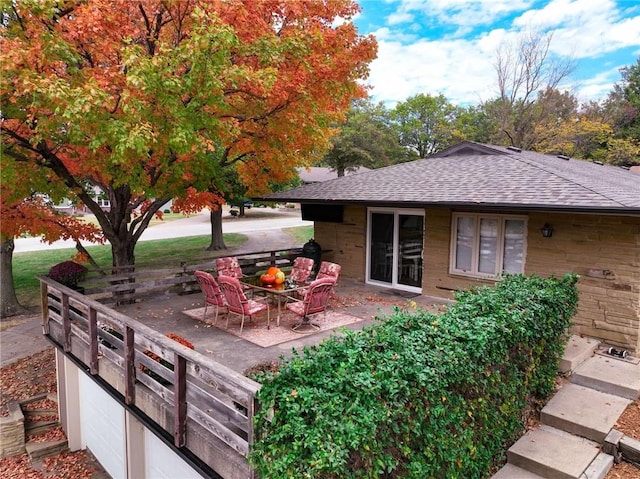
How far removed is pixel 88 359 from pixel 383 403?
4721 mm

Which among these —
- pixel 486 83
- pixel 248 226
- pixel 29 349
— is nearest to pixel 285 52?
pixel 29 349

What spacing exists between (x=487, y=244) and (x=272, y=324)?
4.84 meters

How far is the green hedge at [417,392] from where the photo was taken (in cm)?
251

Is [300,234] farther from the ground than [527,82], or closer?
closer

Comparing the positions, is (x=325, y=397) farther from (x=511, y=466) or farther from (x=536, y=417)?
(x=536, y=417)

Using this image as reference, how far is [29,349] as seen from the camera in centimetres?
921

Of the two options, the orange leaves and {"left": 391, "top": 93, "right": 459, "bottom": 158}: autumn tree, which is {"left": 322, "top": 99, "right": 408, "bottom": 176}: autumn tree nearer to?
{"left": 391, "top": 93, "right": 459, "bottom": 158}: autumn tree

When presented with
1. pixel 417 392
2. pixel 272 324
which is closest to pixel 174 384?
Result: pixel 417 392

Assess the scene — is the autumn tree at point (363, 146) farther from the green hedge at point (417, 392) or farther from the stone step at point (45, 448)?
the green hedge at point (417, 392)

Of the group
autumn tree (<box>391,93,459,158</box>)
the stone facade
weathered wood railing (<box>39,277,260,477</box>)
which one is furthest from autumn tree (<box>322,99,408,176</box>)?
weathered wood railing (<box>39,277,260,477</box>)

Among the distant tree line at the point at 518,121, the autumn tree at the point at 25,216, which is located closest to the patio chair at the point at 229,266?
the autumn tree at the point at 25,216

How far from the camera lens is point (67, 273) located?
775 centimetres

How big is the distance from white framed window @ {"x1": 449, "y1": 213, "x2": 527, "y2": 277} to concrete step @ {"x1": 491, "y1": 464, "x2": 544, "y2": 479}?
450cm

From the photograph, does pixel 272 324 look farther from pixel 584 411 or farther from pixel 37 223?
pixel 37 223
